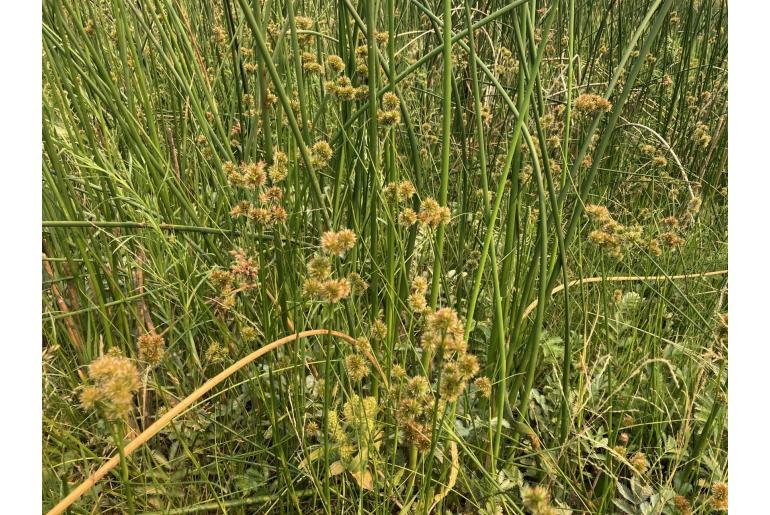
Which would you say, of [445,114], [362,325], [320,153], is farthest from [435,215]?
[362,325]

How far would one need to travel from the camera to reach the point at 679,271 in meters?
1.50

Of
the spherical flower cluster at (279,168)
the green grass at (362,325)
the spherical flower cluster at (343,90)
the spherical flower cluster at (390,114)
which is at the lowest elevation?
the green grass at (362,325)

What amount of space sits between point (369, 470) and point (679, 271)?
3.78 feet

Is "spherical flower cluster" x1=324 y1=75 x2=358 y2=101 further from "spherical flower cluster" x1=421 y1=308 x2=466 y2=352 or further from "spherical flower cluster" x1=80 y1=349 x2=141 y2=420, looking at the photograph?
"spherical flower cluster" x1=80 y1=349 x2=141 y2=420

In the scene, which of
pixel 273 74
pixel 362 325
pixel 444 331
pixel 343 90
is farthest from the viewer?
pixel 362 325

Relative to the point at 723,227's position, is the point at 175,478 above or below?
below

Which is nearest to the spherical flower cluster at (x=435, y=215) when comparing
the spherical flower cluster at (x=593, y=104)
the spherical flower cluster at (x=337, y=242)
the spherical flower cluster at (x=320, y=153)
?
the spherical flower cluster at (x=337, y=242)

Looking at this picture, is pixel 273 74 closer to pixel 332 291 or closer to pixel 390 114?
pixel 390 114

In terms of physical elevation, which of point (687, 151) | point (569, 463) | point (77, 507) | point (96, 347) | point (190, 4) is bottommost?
point (569, 463)

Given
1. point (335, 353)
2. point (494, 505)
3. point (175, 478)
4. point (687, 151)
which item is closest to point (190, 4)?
point (335, 353)

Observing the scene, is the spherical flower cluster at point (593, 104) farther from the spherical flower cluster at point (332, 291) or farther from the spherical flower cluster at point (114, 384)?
the spherical flower cluster at point (114, 384)

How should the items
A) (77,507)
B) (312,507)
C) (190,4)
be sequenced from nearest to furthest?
(77,507)
(312,507)
(190,4)

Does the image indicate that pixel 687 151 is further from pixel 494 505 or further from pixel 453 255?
pixel 494 505

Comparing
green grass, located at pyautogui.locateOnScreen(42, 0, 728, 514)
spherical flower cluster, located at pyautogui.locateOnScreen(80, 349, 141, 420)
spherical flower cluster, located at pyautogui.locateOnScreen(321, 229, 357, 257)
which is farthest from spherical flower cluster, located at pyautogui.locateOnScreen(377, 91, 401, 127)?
spherical flower cluster, located at pyautogui.locateOnScreen(80, 349, 141, 420)
